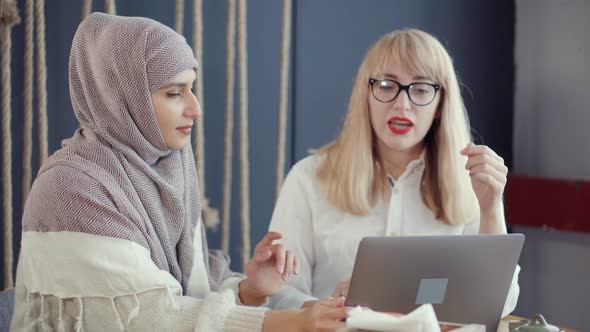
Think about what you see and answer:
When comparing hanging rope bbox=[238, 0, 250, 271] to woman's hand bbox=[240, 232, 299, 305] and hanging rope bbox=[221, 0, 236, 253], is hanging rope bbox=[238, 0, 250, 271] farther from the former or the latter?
woman's hand bbox=[240, 232, 299, 305]

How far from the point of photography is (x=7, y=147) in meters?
2.16

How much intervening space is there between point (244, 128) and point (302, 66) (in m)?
0.41

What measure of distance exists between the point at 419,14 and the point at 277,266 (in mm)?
1831

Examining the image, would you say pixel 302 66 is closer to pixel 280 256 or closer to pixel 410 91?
pixel 410 91

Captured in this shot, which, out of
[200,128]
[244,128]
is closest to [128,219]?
[200,128]

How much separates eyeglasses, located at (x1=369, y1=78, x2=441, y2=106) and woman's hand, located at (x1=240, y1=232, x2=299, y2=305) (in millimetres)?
620

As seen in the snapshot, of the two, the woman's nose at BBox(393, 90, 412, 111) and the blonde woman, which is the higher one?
the woman's nose at BBox(393, 90, 412, 111)

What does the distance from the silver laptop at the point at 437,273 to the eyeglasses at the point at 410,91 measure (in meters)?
0.75

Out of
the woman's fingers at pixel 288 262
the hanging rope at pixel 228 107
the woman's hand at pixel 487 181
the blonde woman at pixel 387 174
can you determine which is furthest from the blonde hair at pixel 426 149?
the woman's fingers at pixel 288 262

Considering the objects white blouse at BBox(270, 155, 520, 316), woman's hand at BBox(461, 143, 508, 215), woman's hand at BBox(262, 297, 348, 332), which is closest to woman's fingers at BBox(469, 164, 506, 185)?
woman's hand at BBox(461, 143, 508, 215)

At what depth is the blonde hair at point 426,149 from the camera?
223 cm

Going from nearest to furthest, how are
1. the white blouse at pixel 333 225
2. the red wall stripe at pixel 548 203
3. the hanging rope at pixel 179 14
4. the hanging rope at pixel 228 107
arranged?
1. the white blouse at pixel 333 225
2. the hanging rope at pixel 179 14
3. the hanging rope at pixel 228 107
4. the red wall stripe at pixel 548 203

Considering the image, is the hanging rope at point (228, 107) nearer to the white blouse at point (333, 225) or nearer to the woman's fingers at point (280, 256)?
the white blouse at point (333, 225)

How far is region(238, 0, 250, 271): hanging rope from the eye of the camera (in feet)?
8.67
